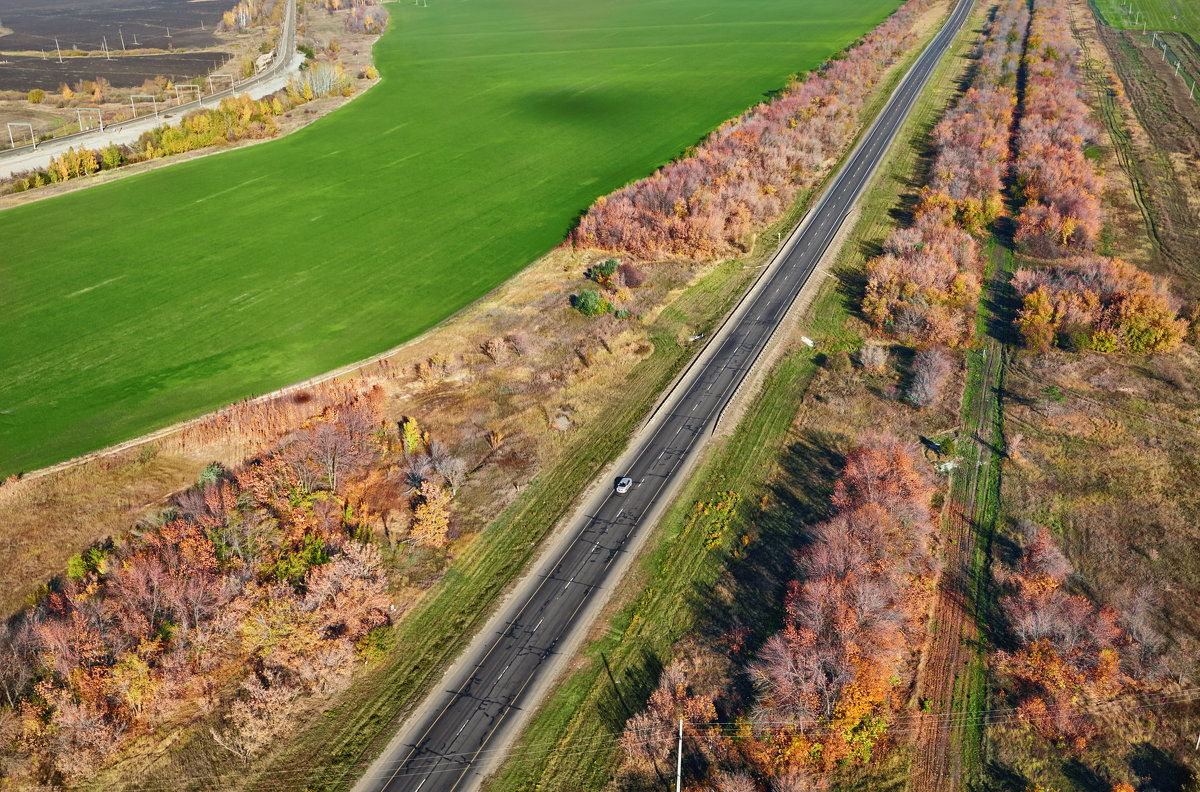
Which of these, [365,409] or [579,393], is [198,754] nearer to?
[365,409]

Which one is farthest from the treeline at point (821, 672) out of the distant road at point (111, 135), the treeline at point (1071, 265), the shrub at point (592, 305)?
the distant road at point (111, 135)

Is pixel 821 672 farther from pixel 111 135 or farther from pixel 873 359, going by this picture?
pixel 111 135

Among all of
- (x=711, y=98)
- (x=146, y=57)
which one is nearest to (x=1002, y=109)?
(x=711, y=98)

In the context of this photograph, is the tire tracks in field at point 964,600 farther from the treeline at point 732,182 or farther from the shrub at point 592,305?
the shrub at point 592,305

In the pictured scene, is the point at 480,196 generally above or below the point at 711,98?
below

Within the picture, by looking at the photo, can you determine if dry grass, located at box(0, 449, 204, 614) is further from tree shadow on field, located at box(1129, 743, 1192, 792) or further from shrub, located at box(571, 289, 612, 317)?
tree shadow on field, located at box(1129, 743, 1192, 792)

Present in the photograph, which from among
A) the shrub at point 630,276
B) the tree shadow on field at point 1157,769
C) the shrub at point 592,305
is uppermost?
the shrub at point 630,276

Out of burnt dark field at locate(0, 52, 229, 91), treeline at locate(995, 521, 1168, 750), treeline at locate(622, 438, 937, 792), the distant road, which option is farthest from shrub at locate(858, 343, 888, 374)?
burnt dark field at locate(0, 52, 229, 91)
